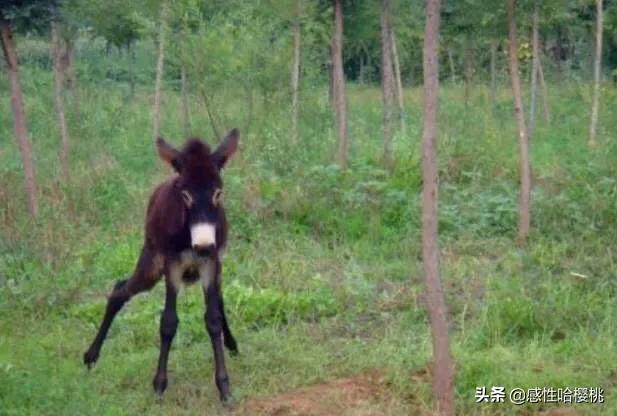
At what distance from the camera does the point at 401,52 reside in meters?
26.0

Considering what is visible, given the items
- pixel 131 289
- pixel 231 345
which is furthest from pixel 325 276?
pixel 131 289

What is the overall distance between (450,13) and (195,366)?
20.7 ft

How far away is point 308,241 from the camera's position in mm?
12219

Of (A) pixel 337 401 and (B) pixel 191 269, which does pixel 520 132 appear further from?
(A) pixel 337 401

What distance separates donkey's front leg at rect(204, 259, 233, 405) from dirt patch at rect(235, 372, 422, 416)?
8.1 inches

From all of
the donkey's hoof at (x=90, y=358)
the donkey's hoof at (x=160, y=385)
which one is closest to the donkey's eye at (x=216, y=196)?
the donkey's hoof at (x=160, y=385)

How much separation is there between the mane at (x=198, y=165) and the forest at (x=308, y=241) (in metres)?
0.07

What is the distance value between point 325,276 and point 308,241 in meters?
1.49

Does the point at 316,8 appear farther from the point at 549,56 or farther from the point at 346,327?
the point at 549,56

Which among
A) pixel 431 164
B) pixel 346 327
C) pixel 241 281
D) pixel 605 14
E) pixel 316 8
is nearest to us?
pixel 431 164

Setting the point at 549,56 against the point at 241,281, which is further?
the point at 549,56

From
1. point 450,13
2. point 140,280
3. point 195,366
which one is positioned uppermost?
point 450,13

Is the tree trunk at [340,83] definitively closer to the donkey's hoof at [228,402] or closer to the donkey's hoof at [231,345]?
the donkey's hoof at [231,345]

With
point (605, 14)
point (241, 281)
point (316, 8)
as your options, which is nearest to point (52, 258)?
point (241, 281)
